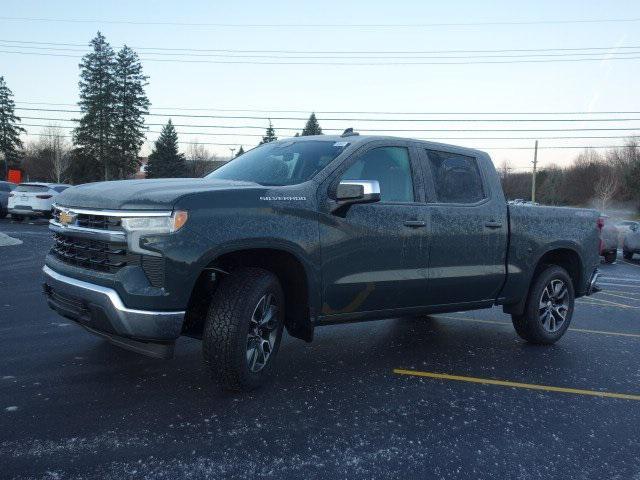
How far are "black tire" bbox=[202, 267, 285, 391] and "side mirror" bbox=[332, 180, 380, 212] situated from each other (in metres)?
0.76

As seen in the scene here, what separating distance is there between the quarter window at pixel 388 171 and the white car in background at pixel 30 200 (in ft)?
66.1

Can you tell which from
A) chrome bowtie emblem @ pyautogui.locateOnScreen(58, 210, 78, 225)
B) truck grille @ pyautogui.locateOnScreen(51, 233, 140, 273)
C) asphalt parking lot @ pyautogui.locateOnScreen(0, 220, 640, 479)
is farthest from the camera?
chrome bowtie emblem @ pyautogui.locateOnScreen(58, 210, 78, 225)

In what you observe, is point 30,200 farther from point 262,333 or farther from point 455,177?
point 262,333

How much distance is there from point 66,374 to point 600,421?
3.89 meters

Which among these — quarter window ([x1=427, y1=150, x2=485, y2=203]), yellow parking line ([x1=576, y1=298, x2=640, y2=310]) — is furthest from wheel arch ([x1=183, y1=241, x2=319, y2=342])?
yellow parking line ([x1=576, y1=298, x2=640, y2=310])

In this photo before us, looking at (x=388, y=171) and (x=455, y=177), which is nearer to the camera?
(x=388, y=171)

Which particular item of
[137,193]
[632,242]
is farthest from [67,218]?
[632,242]

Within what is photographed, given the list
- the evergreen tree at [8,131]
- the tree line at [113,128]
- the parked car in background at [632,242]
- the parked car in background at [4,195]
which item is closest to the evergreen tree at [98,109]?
the tree line at [113,128]

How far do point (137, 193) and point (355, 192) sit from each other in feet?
4.91

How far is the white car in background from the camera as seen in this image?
22016 mm

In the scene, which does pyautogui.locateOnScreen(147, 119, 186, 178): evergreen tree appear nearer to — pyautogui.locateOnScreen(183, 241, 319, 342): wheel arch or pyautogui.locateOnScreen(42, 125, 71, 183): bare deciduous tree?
pyautogui.locateOnScreen(42, 125, 71, 183): bare deciduous tree

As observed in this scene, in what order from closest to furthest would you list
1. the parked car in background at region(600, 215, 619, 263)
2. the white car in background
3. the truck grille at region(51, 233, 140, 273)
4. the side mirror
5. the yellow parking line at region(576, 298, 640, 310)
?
the truck grille at region(51, 233, 140, 273) → the side mirror → the yellow parking line at region(576, 298, 640, 310) → the parked car in background at region(600, 215, 619, 263) → the white car in background

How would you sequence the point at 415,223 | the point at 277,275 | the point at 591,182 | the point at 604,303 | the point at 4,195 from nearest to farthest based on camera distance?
the point at 277,275 < the point at 415,223 < the point at 604,303 < the point at 4,195 < the point at 591,182

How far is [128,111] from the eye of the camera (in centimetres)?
6041
